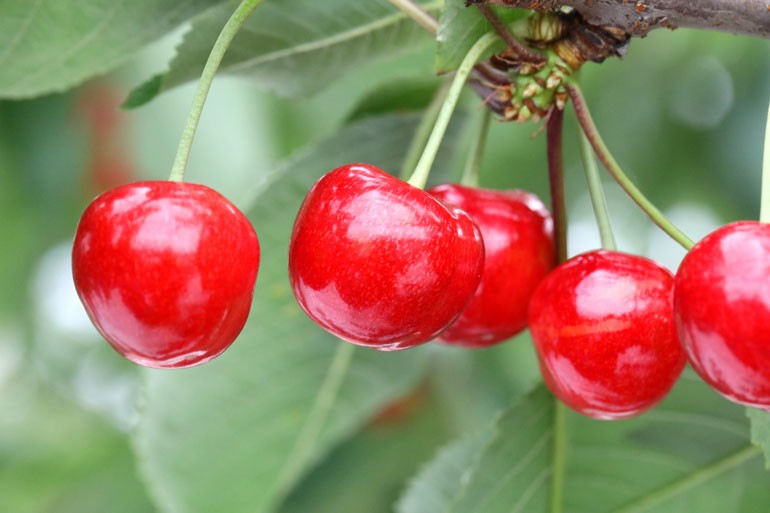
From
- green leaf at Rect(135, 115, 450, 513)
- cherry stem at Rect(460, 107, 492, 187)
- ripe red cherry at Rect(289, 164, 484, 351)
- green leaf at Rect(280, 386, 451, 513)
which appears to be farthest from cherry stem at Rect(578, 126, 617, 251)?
green leaf at Rect(280, 386, 451, 513)

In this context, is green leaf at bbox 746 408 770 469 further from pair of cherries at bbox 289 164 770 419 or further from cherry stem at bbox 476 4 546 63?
cherry stem at bbox 476 4 546 63

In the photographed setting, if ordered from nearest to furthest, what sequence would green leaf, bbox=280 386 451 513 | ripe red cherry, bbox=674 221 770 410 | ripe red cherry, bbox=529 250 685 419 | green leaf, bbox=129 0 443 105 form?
ripe red cherry, bbox=674 221 770 410 → ripe red cherry, bbox=529 250 685 419 → green leaf, bbox=129 0 443 105 → green leaf, bbox=280 386 451 513

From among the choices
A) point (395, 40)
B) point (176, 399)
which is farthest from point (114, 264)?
point (176, 399)

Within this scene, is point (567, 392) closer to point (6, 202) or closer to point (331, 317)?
point (331, 317)

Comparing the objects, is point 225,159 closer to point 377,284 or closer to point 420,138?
point 420,138

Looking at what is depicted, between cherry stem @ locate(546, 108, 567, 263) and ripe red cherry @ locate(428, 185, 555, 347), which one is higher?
cherry stem @ locate(546, 108, 567, 263)

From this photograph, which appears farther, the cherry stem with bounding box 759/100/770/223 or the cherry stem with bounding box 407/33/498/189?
the cherry stem with bounding box 407/33/498/189

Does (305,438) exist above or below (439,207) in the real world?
below
